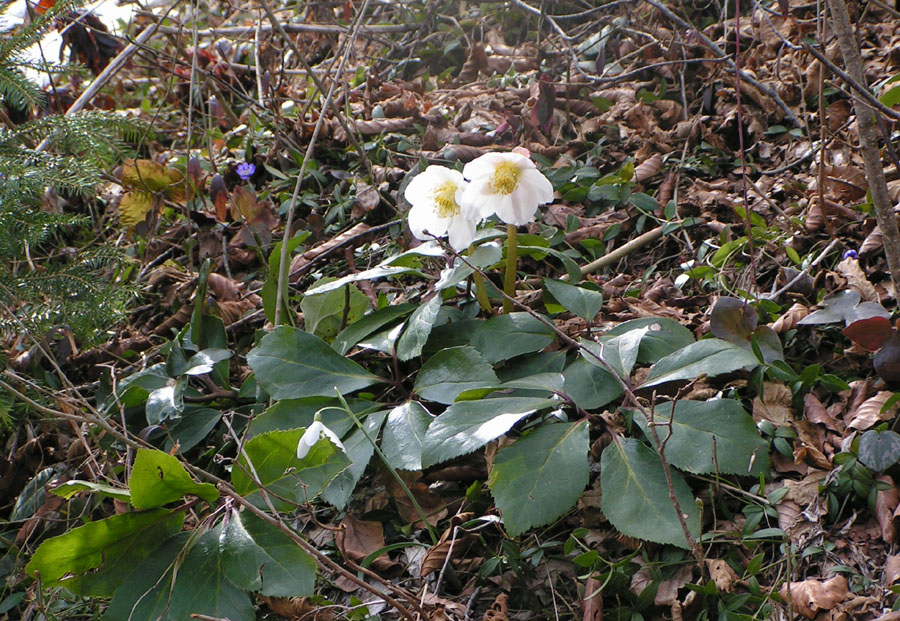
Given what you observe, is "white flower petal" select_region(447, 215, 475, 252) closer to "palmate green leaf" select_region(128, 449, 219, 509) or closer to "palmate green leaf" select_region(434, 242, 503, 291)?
"palmate green leaf" select_region(434, 242, 503, 291)

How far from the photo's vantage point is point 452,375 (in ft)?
5.06

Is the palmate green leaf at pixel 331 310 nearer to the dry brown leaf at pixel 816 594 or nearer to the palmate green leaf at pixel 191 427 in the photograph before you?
the palmate green leaf at pixel 191 427

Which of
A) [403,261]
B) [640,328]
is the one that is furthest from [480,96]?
[640,328]

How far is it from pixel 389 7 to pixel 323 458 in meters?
3.00

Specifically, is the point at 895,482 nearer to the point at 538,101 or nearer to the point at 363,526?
the point at 363,526

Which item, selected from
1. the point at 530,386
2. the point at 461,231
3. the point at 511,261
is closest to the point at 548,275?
the point at 511,261

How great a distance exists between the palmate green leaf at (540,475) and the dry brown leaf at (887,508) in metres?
0.50

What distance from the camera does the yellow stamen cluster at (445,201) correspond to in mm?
1652

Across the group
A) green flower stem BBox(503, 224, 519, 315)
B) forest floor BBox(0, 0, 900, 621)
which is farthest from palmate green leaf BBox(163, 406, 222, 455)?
green flower stem BBox(503, 224, 519, 315)

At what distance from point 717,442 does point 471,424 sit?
0.45m

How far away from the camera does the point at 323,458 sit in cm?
132

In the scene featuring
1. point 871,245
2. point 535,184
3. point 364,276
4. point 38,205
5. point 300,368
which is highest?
point 38,205

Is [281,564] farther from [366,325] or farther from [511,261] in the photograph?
[511,261]

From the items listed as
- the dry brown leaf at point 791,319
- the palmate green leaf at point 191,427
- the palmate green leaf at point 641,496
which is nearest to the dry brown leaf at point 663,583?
the palmate green leaf at point 641,496
